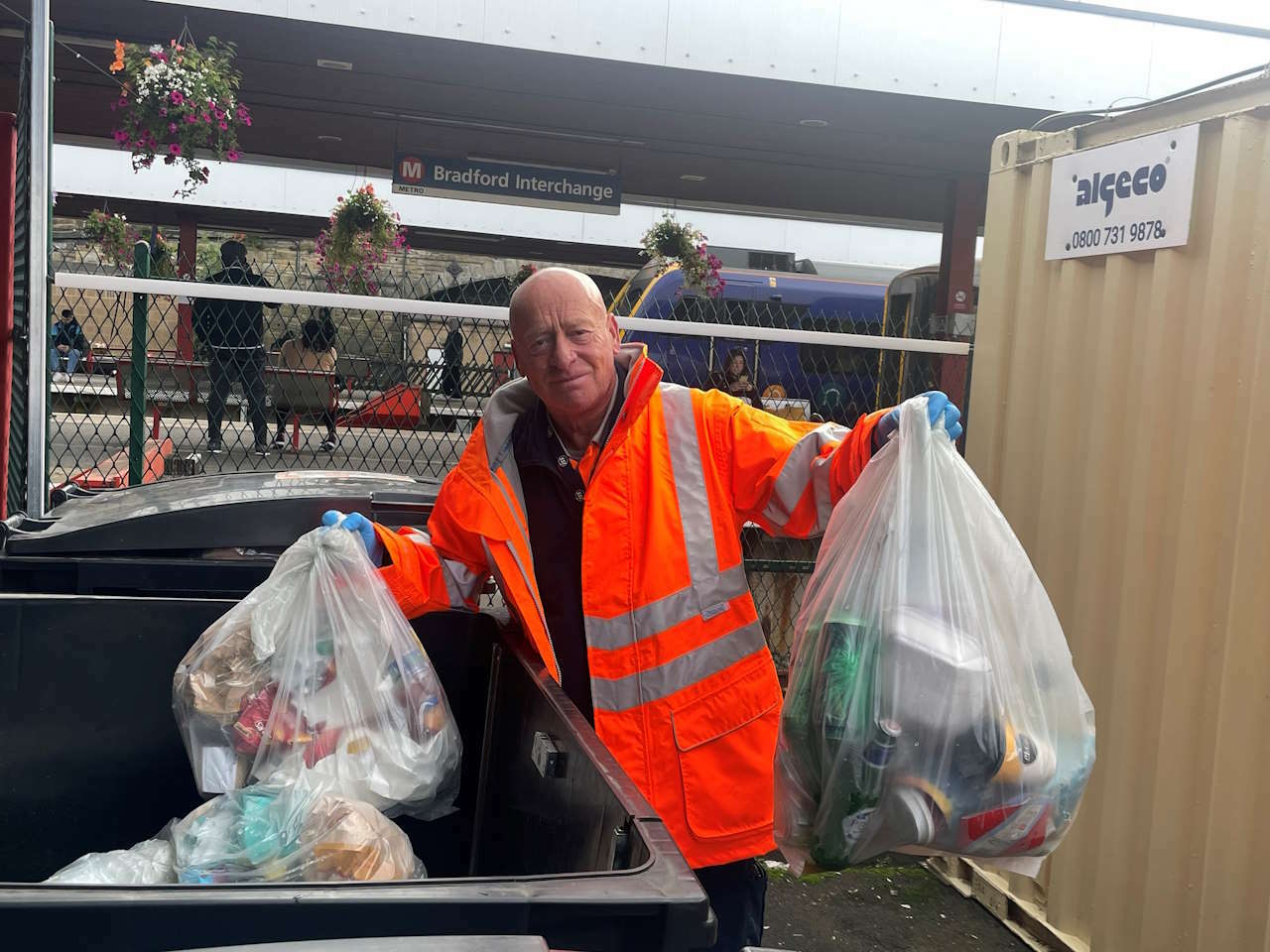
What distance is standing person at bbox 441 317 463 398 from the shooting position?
474 cm

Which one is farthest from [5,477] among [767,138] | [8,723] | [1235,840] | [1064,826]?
[767,138]

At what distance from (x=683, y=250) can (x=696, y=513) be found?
840 cm

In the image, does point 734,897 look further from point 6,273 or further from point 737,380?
point 737,380

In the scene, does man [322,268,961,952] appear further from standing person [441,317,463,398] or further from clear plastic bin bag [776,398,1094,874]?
standing person [441,317,463,398]

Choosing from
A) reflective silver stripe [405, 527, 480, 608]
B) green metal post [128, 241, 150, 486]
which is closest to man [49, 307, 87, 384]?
green metal post [128, 241, 150, 486]

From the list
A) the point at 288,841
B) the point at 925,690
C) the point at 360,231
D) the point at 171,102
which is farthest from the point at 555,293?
the point at 360,231

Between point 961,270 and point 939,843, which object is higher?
point 961,270

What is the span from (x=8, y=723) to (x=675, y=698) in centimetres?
126

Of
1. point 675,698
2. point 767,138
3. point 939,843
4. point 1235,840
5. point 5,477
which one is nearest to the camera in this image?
point 939,843

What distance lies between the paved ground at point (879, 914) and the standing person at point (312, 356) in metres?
2.67

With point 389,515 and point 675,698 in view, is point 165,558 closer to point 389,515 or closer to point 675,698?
point 389,515

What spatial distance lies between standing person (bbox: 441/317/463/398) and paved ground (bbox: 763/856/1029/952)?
2.39 meters

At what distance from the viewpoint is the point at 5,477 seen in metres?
3.82

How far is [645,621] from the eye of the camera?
2.24m
